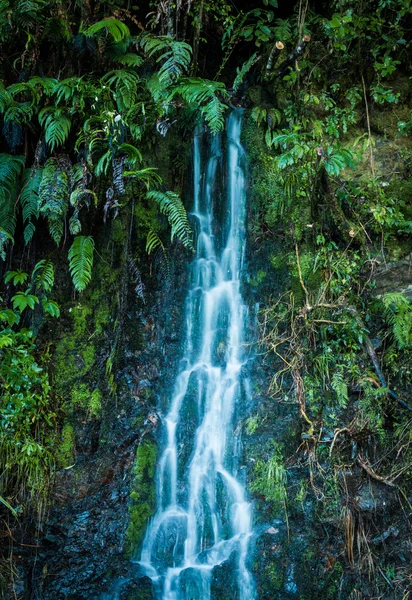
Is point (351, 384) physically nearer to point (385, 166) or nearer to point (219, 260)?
point (219, 260)

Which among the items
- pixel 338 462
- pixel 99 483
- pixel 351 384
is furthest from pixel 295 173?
pixel 99 483

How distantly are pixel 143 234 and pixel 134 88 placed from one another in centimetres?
155

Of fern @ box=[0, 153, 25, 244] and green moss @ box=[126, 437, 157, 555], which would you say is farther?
fern @ box=[0, 153, 25, 244]

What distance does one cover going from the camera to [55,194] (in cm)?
467

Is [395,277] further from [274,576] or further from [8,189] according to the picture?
[8,189]

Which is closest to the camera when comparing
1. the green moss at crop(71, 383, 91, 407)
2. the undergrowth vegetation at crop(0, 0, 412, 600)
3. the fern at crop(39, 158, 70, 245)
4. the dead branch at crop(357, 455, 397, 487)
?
the dead branch at crop(357, 455, 397, 487)

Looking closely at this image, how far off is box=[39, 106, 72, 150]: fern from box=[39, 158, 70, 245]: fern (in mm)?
218

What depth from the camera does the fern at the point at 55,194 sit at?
464 centimetres

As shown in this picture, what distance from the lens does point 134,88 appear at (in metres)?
4.98

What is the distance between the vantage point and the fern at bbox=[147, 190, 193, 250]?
191 inches

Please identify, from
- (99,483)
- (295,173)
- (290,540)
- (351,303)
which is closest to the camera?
(290,540)

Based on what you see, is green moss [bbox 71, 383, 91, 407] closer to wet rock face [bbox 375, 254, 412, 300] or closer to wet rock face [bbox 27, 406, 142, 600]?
wet rock face [bbox 27, 406, 142, 600]

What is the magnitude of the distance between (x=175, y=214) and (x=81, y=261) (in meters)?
1.05

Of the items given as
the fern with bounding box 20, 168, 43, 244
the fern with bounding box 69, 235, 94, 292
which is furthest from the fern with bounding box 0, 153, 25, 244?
the fern with bounding box 69, 235, 94, 292
